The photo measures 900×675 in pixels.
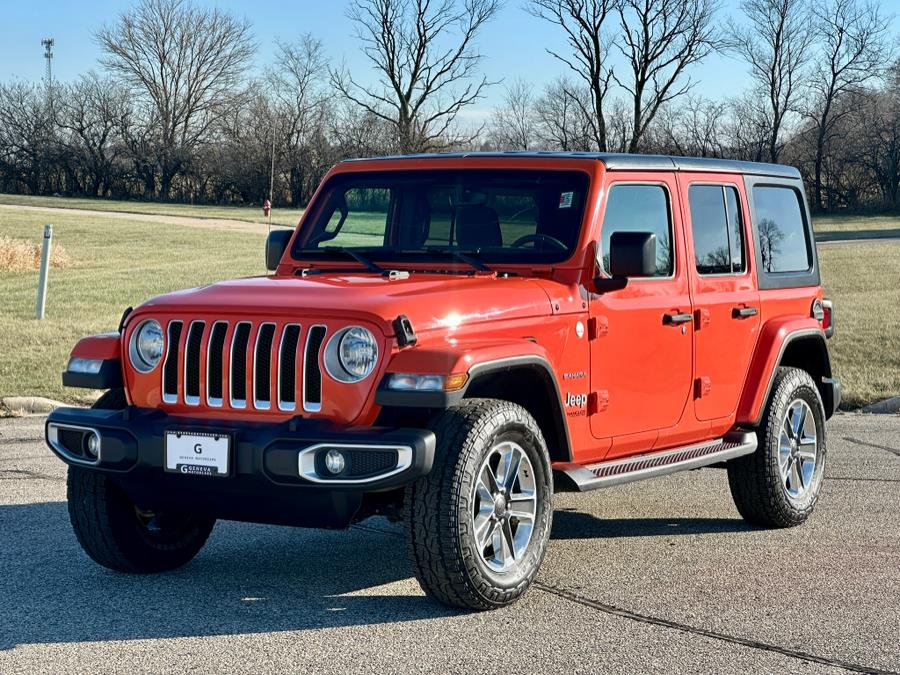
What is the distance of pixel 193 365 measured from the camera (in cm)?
516

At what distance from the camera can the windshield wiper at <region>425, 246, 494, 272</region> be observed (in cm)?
591

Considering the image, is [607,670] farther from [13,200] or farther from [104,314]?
[13,200]

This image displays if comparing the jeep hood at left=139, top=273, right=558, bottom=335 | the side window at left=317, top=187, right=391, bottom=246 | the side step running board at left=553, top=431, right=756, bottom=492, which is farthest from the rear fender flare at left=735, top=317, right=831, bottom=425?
the side window at left=317, top=187, right=391, bottom=246

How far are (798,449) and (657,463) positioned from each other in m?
1.44

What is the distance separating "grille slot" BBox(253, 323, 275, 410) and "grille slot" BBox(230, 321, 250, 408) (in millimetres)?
69

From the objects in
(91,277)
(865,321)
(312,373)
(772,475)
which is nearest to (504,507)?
(312,373)

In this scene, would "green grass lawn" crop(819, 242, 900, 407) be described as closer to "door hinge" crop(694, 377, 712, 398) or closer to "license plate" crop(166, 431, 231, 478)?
"door hinge" crop(694, 377, 712, 398)

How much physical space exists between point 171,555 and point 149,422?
3.34 feet

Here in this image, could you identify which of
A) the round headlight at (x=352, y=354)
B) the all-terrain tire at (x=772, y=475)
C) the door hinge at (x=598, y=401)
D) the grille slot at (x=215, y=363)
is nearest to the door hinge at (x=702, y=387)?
the all-terrain tire at (x=772, y=475)

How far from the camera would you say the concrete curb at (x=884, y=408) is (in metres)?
12.0

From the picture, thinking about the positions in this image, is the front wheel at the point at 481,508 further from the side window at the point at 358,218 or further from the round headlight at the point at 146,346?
the side window at the point at 358,218

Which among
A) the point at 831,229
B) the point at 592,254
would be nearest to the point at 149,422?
the point at 592,254

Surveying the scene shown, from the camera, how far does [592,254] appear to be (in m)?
5.90

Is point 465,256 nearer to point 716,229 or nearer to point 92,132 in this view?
point 716,229
